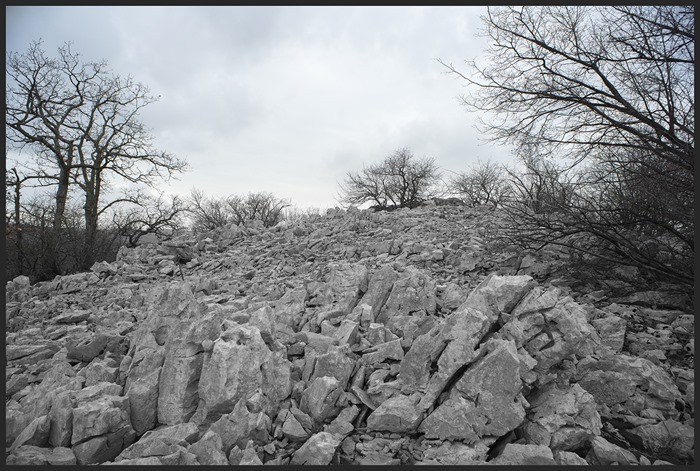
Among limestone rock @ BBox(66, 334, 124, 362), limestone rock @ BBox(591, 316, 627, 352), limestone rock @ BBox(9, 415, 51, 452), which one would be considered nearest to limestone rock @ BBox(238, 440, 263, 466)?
limestone rock @ BBox(9, 415, 51, 452)

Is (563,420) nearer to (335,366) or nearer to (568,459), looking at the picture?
(568,459)

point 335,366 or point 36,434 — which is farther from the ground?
point 335,366

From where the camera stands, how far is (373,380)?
322cm

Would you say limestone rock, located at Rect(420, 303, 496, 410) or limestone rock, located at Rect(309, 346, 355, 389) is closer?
limestone rock, located at Rect(420, 303, 496, 410)

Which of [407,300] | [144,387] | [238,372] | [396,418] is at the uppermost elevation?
[407,300]

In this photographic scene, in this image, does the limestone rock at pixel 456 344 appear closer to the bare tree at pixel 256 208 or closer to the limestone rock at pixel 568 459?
the limestone rock at pixel 568 459

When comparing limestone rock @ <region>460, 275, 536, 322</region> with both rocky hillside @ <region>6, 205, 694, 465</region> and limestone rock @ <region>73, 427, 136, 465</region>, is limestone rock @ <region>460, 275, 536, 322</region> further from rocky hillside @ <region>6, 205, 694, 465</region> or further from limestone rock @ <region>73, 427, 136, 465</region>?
limestone rock @ <region>73, 427, 136, 465</region>

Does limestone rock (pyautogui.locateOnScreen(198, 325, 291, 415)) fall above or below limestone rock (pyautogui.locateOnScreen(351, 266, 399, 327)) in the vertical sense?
below

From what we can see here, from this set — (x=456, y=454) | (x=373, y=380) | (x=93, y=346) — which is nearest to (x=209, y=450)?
(x=373, y=380)

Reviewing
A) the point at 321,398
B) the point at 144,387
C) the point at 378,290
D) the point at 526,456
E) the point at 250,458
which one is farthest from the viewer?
the point at 378,290

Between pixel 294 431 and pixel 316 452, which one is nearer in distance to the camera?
pixel 316 452

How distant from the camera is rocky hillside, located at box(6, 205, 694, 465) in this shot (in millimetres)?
2645

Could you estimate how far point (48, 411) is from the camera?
2947 millimetres

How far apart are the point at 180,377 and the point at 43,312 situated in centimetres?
441
